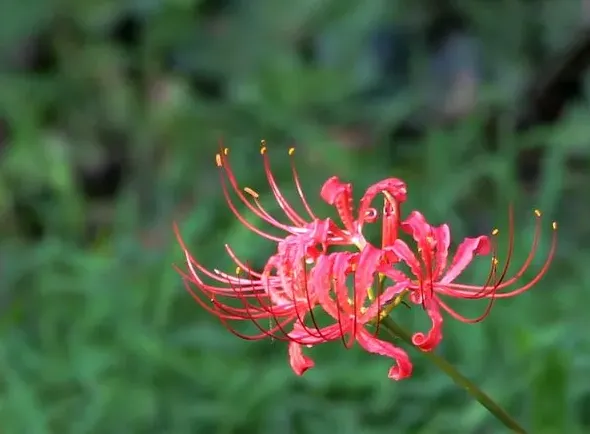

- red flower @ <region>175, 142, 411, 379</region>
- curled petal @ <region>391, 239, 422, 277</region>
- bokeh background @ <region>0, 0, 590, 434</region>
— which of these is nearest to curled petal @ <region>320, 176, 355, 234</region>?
red flower @ <region>175, 142, 411, 379</region>

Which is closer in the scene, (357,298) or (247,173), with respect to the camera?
(357,298)

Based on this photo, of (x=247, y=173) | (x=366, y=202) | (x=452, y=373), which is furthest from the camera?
(x=247, y=173)

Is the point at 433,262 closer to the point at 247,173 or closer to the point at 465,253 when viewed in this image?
the point at 465,253

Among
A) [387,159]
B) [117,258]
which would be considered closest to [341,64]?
[387,159]

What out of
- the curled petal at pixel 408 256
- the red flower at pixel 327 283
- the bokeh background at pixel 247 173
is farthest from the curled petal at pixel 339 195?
the bokeh background at pixel 247 173

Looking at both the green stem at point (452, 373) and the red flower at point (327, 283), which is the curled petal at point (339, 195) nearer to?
the red flower at point (327, 283)

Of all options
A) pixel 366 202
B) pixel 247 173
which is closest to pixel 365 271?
pixel 366 202

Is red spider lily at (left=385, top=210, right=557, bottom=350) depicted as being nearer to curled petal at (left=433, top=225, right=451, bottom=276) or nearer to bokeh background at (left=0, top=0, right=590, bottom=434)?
curled petal at (left=433, top=225, right=451, bottom=276)

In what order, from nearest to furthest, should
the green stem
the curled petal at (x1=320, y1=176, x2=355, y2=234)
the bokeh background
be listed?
the green stem
the curled petal at (x1=320, y1=176, x2=355, y2=234)
the bokeh background
